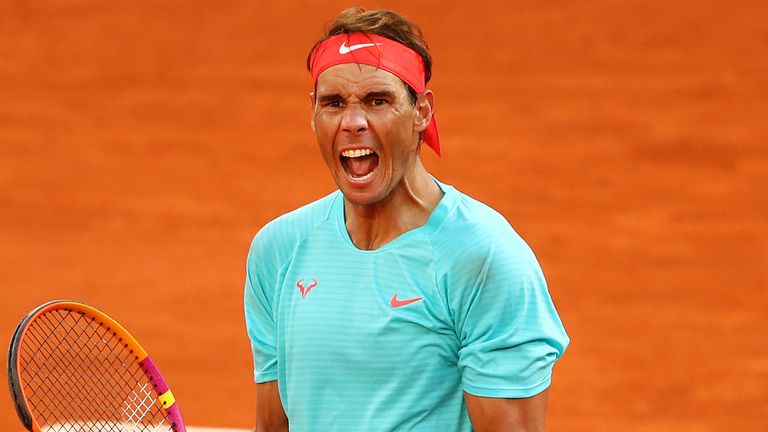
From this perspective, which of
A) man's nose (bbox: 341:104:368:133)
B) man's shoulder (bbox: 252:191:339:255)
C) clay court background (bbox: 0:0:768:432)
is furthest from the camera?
clay court background (bbox: 0:0:768:432)

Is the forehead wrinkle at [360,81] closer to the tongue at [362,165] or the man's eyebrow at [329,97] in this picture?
the man's eyebrow at [329,97]

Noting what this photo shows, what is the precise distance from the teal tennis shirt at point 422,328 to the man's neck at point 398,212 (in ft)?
0.13

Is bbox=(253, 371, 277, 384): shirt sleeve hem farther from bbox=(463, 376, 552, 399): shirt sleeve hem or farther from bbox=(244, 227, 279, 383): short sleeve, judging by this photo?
bbox=(463, 376, 552, 399): shirt sleeve hem

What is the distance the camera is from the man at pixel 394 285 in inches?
132

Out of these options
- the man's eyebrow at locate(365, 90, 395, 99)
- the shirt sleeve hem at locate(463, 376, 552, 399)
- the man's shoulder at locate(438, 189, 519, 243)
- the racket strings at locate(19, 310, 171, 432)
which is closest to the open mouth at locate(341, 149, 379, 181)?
the man's eyebrow at locate(365, 90, 395, 99)

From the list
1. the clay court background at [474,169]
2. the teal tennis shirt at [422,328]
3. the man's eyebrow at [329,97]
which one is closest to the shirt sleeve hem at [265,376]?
the teal tennis shirt at [422,328]

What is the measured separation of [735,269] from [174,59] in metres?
5.03

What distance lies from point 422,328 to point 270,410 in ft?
2.41

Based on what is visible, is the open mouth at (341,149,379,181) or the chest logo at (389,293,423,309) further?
the open mouth at (341,149,379,181)

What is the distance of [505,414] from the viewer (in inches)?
132

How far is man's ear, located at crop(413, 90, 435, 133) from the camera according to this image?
356cm

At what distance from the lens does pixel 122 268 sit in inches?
379

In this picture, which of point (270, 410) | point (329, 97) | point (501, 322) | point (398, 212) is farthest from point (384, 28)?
point (270, 410)

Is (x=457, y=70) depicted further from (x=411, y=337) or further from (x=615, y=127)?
(x=411, y=337)
